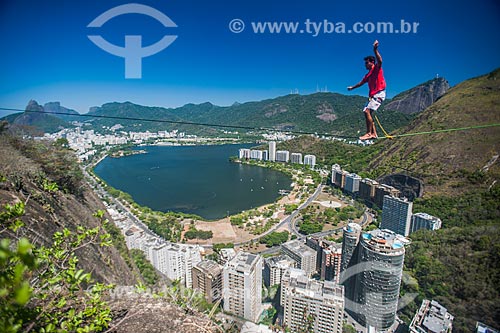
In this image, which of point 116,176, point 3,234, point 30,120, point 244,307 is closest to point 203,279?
point 244,307

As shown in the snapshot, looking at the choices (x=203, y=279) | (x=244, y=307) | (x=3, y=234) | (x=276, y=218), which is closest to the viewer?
(x=3, y=234)

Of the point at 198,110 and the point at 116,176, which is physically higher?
the point at 198,110

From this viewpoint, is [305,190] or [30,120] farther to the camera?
[30,120]

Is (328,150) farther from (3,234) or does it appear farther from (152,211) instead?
(3,234)

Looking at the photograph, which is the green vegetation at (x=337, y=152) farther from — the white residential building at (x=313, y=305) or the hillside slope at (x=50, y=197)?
the hillside slope at (x=50, y=197)

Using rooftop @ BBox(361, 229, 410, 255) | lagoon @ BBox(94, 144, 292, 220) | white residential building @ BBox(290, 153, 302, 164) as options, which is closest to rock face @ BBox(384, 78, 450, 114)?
white residential building @ BBox(290, 153, 302, 164)

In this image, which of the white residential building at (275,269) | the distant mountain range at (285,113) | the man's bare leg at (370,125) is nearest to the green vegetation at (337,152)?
the distant mountain range at (285,113)

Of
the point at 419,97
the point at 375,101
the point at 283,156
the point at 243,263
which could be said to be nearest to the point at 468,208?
the point at 243,263

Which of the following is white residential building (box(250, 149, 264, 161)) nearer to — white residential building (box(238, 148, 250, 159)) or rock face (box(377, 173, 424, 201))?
white residential building (box(238, 148, 250, 159))
